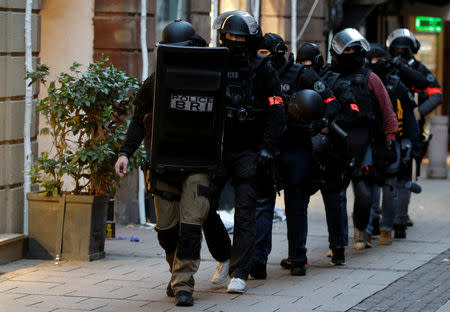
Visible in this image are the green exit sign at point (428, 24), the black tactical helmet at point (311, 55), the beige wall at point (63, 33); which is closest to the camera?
the black tactical helmet at point (311, 55)

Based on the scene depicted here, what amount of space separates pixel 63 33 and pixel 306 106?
159 inches

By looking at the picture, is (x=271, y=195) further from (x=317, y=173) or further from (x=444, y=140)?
(x=444, y=140)

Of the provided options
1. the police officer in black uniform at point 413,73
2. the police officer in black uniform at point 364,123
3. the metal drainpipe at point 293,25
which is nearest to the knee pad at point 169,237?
the police officer in black uniform at point 364,123

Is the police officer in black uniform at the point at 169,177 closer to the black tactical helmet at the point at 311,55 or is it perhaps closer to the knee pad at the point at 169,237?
the knee pad at the point at 169,237

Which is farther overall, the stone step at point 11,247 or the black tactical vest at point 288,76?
the stone step at point 11,247

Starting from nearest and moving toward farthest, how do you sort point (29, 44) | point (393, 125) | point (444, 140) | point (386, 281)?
point (386, 281) < point (29, 44) < point (393, 125) < point (444, 140)

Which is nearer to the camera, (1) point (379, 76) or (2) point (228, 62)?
(2) point (228, 62)

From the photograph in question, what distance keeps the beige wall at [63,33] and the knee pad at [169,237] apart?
14.4ft

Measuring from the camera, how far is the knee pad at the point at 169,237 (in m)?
8.05

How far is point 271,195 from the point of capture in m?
9.18

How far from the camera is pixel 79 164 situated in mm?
9789

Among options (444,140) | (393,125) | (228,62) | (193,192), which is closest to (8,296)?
(193,192)

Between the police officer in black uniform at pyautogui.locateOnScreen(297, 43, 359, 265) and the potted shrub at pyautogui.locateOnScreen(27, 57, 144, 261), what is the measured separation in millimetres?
1501

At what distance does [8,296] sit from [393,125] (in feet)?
14.0
